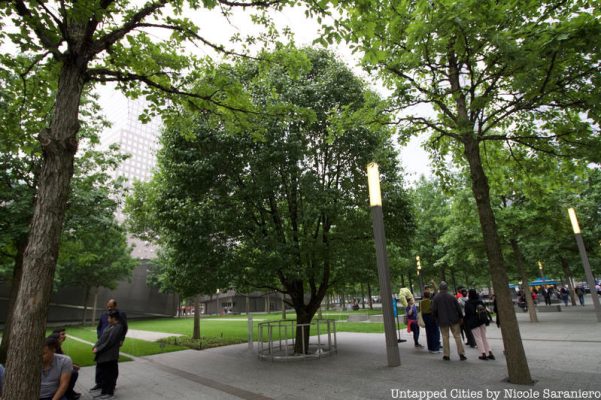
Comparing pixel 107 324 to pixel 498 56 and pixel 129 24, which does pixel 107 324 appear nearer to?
pixel 129 24

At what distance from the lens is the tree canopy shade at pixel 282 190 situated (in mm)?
9844

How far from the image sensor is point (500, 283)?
273 inches

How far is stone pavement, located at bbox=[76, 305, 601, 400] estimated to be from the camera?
6508 mm

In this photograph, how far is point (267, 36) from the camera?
7148 mm

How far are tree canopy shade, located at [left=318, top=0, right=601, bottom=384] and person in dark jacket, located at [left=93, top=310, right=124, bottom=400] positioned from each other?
723cm

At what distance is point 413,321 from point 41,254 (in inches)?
432

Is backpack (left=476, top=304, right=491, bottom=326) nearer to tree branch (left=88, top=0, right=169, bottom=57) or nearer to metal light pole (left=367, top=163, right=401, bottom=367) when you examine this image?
metal light pole (left=367, top=163, right=401, bottom=367)

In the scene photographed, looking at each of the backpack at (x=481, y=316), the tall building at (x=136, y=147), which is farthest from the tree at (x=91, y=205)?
the tall building at (x=136, y=147)

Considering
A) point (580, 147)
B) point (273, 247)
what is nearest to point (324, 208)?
point (273, 247)

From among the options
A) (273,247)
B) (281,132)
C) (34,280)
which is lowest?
(34,280)

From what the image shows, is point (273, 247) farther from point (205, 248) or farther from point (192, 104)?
point (192, 104)

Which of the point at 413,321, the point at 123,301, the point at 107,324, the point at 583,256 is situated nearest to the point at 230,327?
the point at 413,321

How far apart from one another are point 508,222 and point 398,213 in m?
8.44

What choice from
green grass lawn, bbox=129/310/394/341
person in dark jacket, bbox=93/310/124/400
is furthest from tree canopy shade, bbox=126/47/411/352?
green grass lawn, bbox=129/310/394/341
